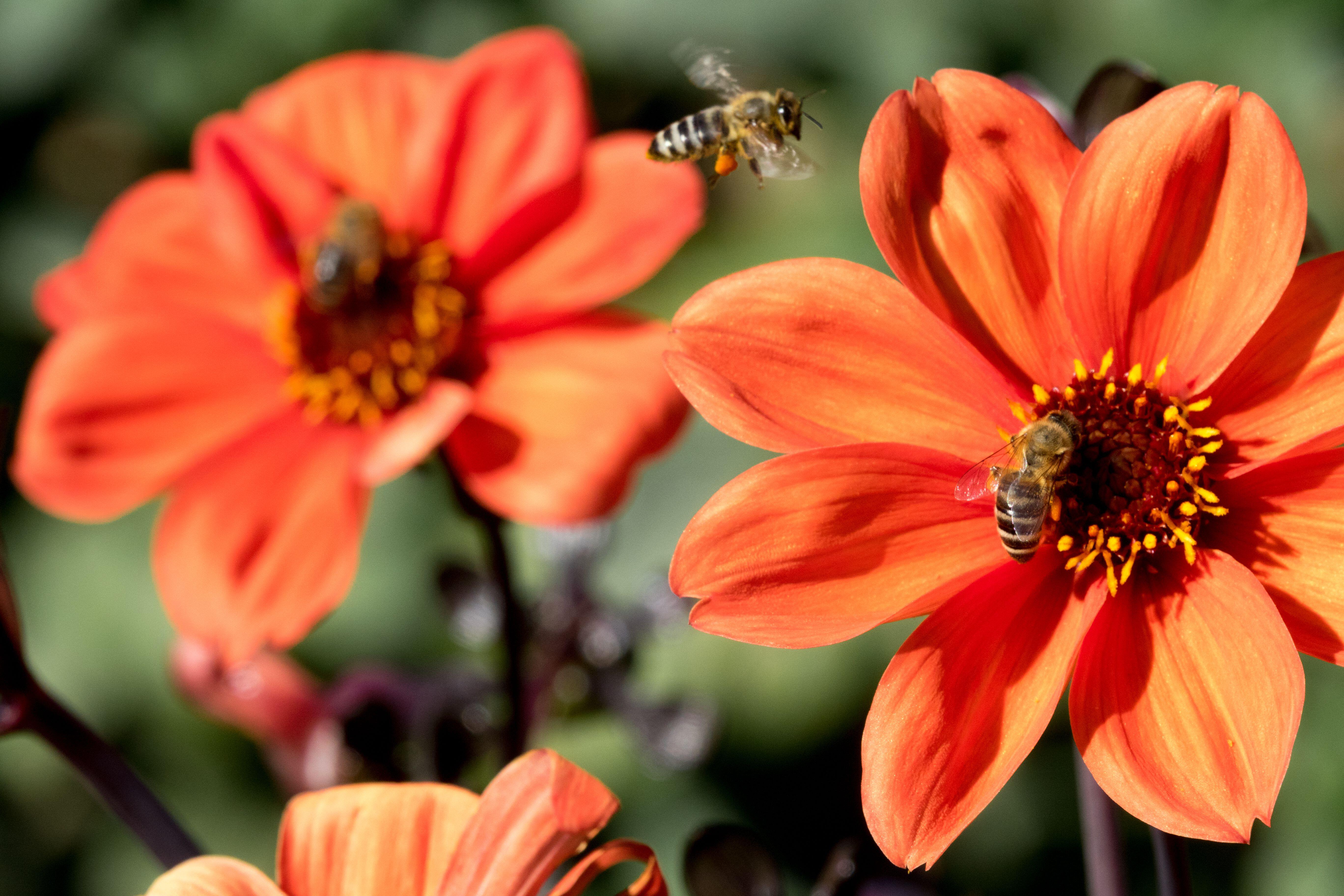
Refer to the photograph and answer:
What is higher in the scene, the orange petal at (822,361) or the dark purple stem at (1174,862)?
the orange petal at (822,361)

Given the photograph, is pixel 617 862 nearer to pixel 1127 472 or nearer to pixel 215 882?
pixel 215 882

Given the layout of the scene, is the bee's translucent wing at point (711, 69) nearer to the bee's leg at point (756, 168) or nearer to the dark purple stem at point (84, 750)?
the bee's leg at point (756, 168)

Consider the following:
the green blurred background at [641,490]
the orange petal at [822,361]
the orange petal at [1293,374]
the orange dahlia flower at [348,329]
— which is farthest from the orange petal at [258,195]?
the orange petal at [1293,374]

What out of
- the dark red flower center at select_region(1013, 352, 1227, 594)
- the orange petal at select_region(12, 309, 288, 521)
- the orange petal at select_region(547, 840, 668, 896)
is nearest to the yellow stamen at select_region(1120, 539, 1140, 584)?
the dark red flower center at select_region(1013, 352, 1227, 594)

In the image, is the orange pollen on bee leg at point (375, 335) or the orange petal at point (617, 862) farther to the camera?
the orange pollen on bee leg at point (375, 335)

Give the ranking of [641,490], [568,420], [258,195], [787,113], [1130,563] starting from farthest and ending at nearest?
[641,490]
[258,195]
[568,420]
[787,113]
[1130,563]

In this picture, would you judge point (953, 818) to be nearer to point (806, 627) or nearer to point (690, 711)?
point (806, 627)

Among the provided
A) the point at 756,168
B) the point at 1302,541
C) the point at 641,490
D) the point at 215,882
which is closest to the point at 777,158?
the point at 756,168

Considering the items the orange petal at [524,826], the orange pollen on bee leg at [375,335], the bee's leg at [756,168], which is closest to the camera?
the orange petal at [524,826]
